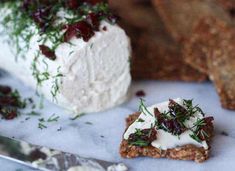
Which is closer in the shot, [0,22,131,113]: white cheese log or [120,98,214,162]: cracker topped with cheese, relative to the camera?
A: [120,98,214,162]: cracker topped with cheese

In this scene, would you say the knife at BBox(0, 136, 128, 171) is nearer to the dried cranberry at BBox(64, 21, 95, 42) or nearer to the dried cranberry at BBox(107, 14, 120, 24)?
the dried cranberry at BBox(64, 21, 95, 42)

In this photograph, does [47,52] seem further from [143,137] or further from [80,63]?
[143,137]

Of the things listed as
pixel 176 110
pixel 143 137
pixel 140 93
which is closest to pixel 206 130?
pixel 176 110

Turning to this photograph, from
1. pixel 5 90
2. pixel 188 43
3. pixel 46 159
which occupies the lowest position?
pixel 46 159

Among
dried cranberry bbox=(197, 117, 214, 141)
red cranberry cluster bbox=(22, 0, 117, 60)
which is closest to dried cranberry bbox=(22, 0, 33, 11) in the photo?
red cranberry cluster bbox=(22, 0, 117, 60)

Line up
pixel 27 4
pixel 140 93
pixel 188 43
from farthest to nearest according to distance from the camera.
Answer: pixel 188 43 → pixel 140 93 → pixel 27 4

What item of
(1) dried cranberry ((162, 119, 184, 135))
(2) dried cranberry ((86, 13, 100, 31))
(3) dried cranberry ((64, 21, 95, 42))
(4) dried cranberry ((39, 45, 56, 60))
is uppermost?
(2) dried cranberry ((86, 13, 100, 31))

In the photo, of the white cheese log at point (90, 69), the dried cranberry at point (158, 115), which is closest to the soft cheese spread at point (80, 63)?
the white cheese log at point (90, 69)

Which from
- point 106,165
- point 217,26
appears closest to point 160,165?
point 106,165
